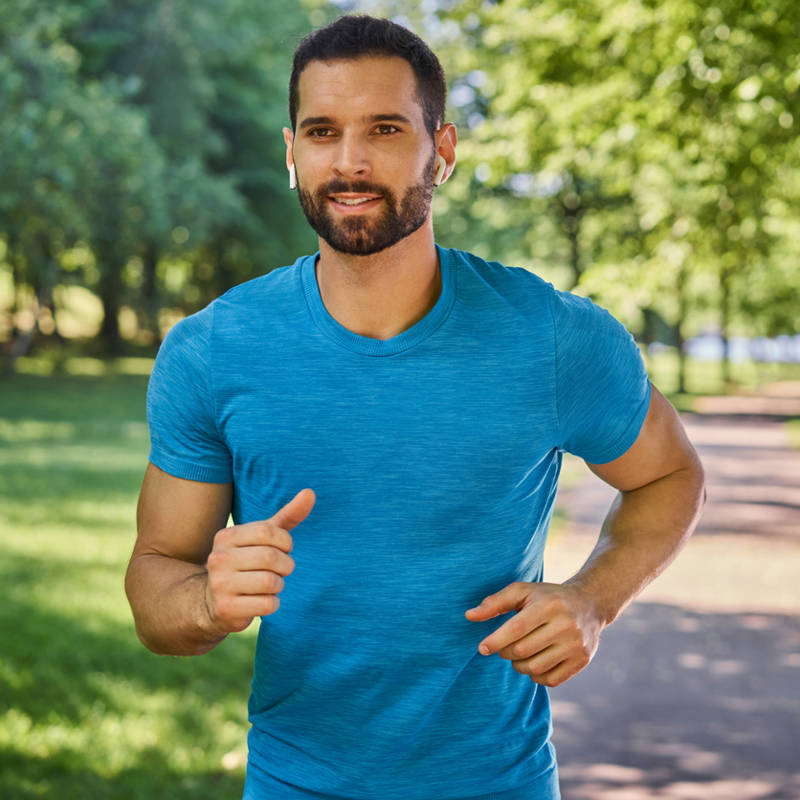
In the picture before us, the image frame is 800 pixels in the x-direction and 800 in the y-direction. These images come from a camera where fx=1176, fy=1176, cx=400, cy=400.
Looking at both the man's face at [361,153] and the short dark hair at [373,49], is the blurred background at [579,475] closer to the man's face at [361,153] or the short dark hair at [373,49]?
the short dark hair at [373,49]

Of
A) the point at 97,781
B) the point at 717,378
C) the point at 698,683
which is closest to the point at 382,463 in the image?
the point at 97,781

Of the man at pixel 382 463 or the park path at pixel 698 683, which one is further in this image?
the park path at pixel 698 683

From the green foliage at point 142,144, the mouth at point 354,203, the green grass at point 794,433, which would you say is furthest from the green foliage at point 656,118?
the green grass at point 794,433

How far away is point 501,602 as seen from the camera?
207cm

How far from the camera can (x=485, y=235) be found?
3372cm

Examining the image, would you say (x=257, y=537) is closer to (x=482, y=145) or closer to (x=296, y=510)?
(x=296, y=510)

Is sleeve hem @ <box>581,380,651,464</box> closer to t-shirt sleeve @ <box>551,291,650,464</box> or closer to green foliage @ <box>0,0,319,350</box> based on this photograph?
t-shirt sleeve @ <box>551,291,650,464</box>

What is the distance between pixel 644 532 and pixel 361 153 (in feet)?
3.17

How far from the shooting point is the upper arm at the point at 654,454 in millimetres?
2400

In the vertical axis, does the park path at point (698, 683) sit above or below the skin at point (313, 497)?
below

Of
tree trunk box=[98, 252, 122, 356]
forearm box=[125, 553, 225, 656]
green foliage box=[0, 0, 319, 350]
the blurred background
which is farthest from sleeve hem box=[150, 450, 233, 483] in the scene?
tree trunk box=[98, 252, 122, 356]

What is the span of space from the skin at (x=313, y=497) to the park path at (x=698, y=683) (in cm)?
327

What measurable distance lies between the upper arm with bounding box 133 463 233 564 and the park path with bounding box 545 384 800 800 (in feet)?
11.8

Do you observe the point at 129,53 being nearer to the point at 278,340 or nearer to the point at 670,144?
the point at 670,144
